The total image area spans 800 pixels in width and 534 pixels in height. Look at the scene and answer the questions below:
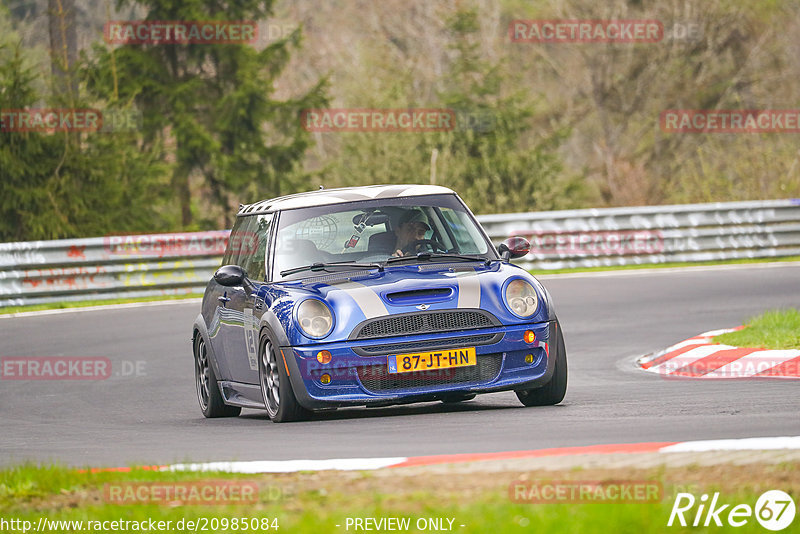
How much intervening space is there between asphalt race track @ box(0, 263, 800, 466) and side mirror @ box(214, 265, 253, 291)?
99cm

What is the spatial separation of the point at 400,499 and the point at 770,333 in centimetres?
763

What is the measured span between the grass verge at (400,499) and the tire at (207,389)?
4.05 m

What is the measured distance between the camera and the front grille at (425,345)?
28.0 feet

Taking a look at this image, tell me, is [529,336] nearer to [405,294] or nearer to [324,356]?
[405,294]

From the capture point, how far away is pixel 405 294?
28.5ft

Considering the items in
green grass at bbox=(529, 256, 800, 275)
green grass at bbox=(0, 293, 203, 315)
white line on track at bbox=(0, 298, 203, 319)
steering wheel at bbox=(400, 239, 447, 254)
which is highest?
steering wheel at bbox=(400, 239, 447, 254)

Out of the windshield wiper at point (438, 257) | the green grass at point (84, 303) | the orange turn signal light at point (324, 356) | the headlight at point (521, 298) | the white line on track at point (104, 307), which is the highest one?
the windshield wiper at point (438, 257)

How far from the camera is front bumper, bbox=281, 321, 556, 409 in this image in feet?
28.0

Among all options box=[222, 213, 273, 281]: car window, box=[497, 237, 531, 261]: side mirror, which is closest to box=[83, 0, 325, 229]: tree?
box=[222, 213, 273, 281]: car window

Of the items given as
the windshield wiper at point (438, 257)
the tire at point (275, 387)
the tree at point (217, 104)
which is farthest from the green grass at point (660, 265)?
the tire at point (275, 387)

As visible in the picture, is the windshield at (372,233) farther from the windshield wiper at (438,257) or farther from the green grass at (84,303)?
the green grass at (84,303)

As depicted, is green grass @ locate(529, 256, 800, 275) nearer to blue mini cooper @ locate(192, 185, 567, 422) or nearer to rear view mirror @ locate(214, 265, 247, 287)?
blue mini cooper @ locate(192, 185, 567, 422)

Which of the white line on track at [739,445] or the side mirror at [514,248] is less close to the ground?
the side mirror at [514,248]

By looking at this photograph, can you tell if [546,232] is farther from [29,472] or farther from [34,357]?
[29,472]
